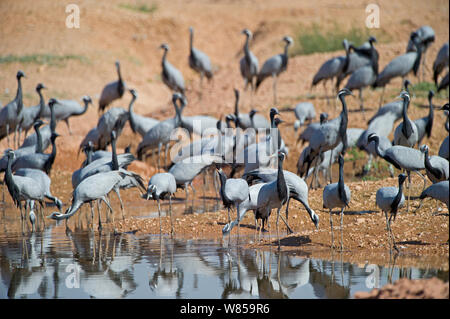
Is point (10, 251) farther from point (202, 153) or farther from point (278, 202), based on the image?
point (202, 153)

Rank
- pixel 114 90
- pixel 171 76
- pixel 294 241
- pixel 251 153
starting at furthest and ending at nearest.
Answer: pixel 171 76
pixel 114 90
pixel 251 153
pixel 294 241

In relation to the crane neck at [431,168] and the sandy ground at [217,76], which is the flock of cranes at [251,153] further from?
the sandy ground at [217,76]

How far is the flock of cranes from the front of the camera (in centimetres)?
858

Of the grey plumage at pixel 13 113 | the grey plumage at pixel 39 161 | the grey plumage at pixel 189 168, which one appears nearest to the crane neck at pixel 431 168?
the grey plumage at pixel 189 168

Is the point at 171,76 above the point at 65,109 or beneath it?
above

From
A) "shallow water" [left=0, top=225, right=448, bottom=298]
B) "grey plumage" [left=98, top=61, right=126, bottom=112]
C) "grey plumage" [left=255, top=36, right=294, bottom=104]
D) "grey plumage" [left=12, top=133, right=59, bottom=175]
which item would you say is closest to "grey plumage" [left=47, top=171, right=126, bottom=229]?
"shallow water" [left=0, top=225, right=448, bottom=298]

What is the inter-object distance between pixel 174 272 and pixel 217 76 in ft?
53.0

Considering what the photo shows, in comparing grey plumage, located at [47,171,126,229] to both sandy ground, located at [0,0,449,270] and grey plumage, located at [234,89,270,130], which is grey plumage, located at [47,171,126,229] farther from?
grey plumage, located at [234,89,270,130]

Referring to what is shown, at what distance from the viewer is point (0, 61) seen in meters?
23.1

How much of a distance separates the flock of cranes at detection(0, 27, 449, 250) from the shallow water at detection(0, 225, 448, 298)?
0.71 metres

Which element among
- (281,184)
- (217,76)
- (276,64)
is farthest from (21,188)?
(217,76)

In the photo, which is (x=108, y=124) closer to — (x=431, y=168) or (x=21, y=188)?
(x=21, y=188)

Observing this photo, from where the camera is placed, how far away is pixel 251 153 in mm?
11195
